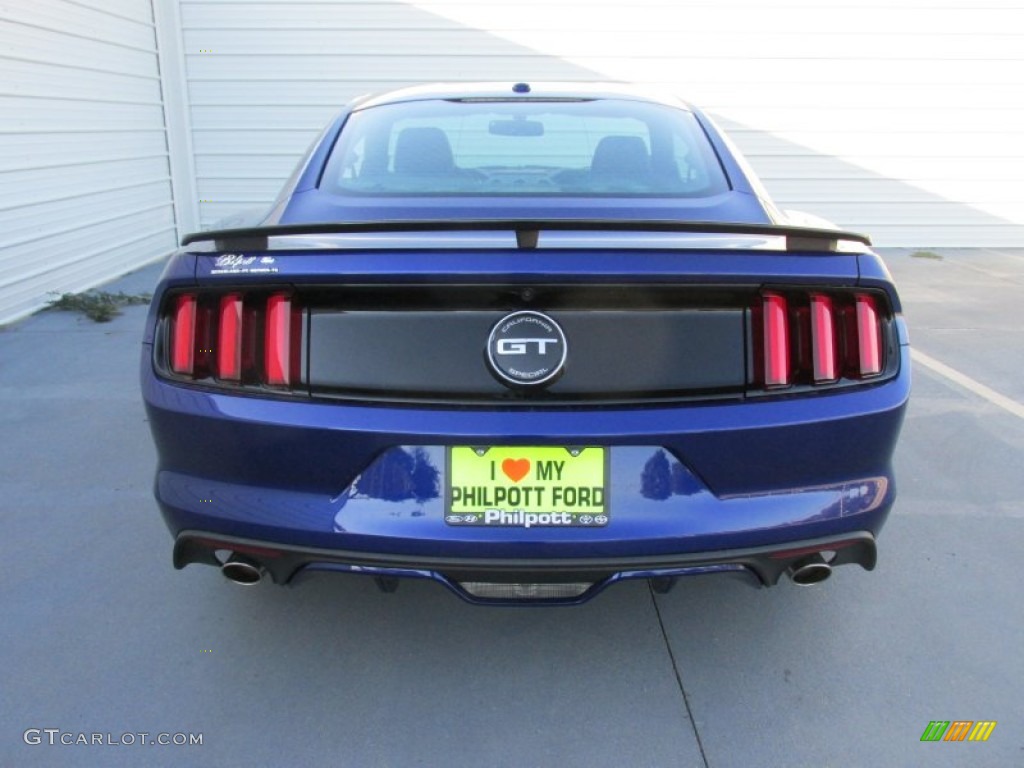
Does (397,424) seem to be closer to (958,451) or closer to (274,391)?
(274,391)

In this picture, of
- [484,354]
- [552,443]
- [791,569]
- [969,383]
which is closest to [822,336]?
[791,569]

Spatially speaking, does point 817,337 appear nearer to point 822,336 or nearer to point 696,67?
point 822,336

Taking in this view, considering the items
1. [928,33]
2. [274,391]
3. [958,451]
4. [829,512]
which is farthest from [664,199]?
[928,33]

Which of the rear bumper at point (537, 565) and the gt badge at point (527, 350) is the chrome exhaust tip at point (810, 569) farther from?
the gt badge at point (527, 350)

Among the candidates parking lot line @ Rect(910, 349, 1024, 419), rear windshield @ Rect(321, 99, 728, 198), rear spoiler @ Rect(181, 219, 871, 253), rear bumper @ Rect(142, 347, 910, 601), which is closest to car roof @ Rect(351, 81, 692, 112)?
rear windshield @ Rect(321, 99, 728, 198)

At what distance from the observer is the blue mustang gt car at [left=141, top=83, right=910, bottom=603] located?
189 centimetres

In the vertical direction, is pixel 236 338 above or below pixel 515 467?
above

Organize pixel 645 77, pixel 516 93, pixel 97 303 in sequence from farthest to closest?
pixel 645 77 → pixel 97 303 → pixel 516 93

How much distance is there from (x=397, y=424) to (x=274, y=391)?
0.33m

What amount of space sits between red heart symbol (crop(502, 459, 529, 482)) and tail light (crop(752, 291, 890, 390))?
590 mm

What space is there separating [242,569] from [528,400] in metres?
0.86

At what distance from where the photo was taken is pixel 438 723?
2143mm

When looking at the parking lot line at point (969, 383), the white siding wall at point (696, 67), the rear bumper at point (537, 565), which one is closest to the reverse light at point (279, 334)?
the rear bumper at point (537, 565)

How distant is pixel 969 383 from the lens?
193 inches
